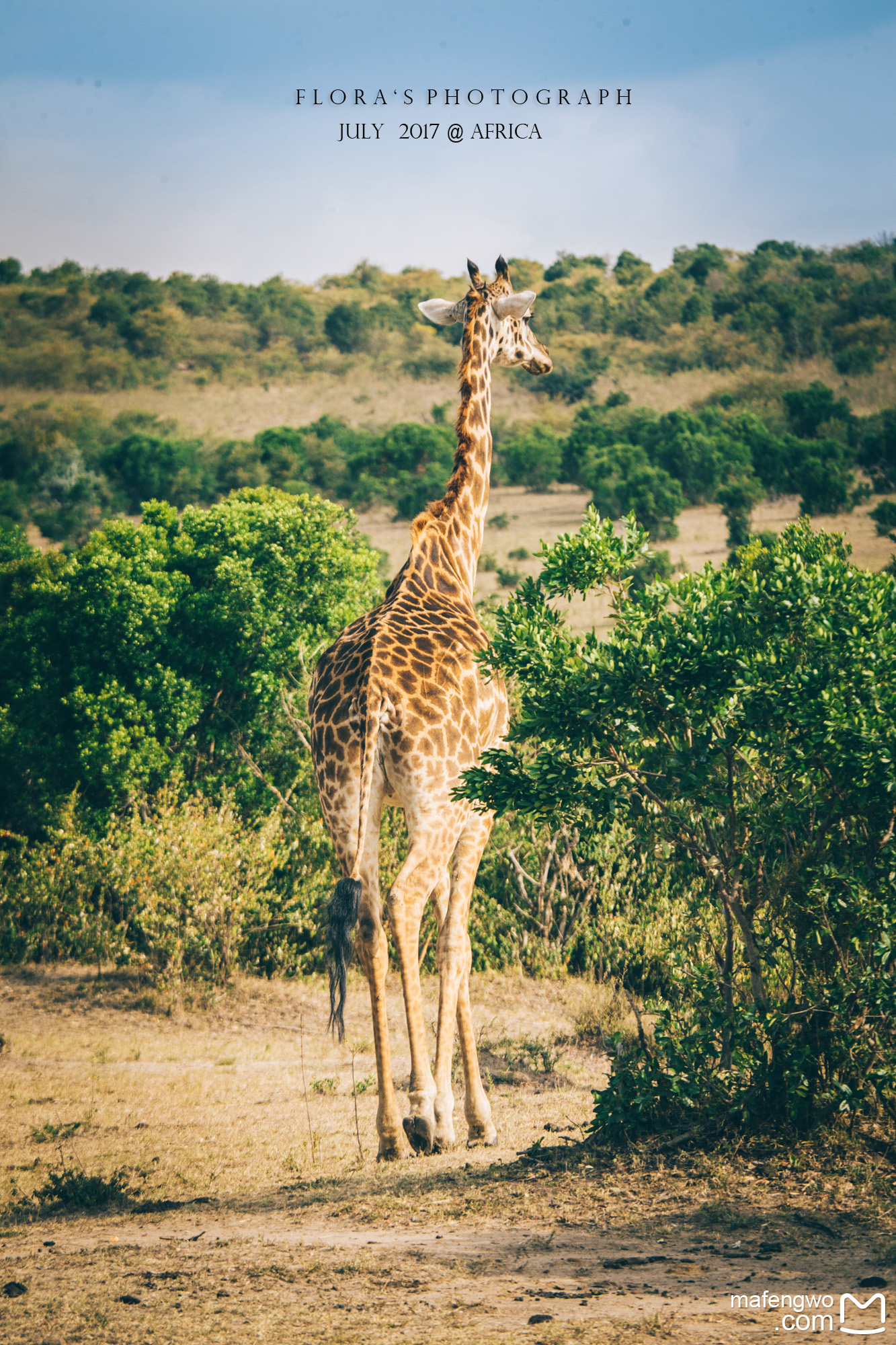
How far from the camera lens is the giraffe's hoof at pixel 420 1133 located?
6465 mm

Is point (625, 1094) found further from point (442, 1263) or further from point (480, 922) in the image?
point (480, 922)

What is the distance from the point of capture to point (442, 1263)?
4742 mm

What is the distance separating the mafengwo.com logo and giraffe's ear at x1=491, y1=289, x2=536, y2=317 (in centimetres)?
722

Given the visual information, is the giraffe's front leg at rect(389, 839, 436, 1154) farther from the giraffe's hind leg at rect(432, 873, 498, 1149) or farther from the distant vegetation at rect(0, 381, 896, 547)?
the distant vegetation at rect(0, 381, 896, 547)

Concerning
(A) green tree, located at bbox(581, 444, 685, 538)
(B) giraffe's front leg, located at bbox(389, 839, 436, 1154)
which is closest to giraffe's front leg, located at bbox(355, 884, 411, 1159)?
(B) giraffe's front leg, located at bbox(389, 839, 436, 1154)

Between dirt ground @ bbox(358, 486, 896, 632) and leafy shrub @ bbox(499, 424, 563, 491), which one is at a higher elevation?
leafy shrub @ bbox(499, 424, 563, 491)

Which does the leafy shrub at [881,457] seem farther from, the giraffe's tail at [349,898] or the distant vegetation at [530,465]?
the giraffe's tail at [349,898]

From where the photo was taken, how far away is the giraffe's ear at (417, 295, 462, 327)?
9.45 metres

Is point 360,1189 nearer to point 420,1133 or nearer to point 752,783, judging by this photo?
point 420,1133

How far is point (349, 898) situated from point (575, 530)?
79.0 feet

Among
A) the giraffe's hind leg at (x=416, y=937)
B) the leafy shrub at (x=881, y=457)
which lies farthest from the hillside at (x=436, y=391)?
the giraffe's hind leg at (x=416, y=937)

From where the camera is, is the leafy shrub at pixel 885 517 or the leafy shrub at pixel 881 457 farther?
the leafy shrub at pixel 881 457

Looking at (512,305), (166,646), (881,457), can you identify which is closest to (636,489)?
(881,457)

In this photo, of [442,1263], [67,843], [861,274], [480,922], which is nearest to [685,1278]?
[442,1263]
